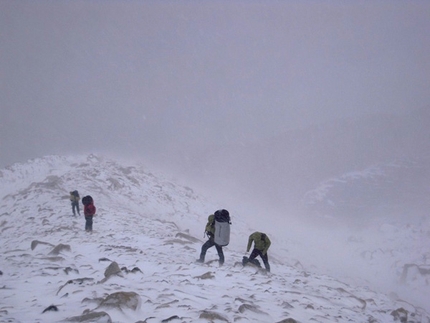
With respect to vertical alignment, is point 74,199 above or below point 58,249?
above

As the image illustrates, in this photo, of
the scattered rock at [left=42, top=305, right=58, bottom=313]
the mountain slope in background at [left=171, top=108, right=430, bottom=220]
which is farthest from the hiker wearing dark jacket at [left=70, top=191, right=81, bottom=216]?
the mountain slope in background at [left=171, top=108, right=430, bottom=220]

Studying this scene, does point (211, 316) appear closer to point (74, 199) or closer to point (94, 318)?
point (94, 318)

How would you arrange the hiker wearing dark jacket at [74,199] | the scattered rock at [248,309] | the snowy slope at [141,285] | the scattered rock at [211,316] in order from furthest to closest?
1. the hiker wearing dark jacket at [74,199]
2. the scattered rock at [248,309]
3. the snowy slope at [141,285]
4. the scattered rock at [211,316]

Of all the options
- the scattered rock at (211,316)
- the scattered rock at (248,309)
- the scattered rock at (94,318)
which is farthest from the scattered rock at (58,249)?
the scattered rock at (248,309)

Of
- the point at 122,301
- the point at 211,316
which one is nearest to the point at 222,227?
the point at 211,316

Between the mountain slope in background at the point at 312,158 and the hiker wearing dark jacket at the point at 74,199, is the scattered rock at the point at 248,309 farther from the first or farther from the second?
the mountain slope in background at the point at 312,158

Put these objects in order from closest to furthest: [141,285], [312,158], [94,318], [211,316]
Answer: [94,318]
[211,316]
[141,285]
[312,158]

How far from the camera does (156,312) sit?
5082 millimetres

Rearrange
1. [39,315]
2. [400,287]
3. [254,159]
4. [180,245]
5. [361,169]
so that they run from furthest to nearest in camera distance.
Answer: [254,159] → [361,169] → [400,287] → [180,245] → [39,315]

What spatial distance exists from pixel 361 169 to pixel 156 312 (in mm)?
89117

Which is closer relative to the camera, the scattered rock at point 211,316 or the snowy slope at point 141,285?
the scattered rock at point 211,316

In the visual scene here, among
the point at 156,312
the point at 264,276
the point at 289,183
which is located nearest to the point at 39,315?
the point at 156,312

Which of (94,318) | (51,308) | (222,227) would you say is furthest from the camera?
(222,227)

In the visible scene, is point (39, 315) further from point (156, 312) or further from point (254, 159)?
point (254, 159)
